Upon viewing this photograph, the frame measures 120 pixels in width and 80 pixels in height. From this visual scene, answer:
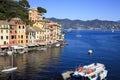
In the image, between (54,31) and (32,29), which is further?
(54,31)

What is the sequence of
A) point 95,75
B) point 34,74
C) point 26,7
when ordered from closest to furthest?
point 95,75, point 34,74, point 26,7

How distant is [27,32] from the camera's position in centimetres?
13500

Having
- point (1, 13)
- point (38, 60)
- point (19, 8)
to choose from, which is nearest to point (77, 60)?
point (38, 60)

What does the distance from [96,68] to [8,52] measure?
157ft

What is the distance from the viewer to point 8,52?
110 meters

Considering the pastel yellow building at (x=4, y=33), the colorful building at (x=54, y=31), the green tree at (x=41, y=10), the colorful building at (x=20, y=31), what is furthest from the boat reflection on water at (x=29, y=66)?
the green tree at (x=41, y=10)

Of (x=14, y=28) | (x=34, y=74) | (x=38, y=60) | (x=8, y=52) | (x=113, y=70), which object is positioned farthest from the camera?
(x=14, y=28)

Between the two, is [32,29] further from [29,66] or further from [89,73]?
[89,73]

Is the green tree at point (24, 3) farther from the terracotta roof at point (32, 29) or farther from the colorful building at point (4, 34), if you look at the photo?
the colorful building at point (4, 34)

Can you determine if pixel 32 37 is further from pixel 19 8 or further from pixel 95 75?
pixel 95 75

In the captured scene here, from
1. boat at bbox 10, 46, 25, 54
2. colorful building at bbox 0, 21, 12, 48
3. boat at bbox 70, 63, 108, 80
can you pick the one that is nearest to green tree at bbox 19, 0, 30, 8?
colorful building at bbox 0, 21, 12, 48

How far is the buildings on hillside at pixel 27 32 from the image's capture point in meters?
120

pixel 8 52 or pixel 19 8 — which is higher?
pixel 19 8

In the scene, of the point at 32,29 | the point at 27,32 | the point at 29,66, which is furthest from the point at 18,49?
the point at 29,66
